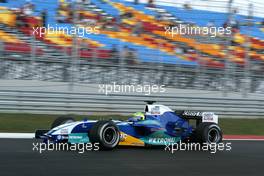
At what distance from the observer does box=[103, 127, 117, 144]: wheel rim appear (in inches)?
312

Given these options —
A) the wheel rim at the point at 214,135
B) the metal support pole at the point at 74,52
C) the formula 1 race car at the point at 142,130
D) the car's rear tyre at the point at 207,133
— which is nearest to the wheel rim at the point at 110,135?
the formula 1 race car at the point at 142,130

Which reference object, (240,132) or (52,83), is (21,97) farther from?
(240,132)

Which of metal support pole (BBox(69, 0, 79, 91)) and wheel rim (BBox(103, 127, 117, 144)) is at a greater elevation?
metal support pole (BBox(69, 0, 79, 91))

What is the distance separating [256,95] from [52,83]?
661cm

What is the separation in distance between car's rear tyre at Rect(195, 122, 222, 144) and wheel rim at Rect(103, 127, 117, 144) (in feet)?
5.77

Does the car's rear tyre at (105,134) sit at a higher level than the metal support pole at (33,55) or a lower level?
lower

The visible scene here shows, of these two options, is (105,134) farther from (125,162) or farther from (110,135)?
(125,162)

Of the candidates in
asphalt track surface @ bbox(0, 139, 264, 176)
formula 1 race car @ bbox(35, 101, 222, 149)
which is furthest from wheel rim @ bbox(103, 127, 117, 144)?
asphalt track surface @ bbox(0, 139, 264, 176)

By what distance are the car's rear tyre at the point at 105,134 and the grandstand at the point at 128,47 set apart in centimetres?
583

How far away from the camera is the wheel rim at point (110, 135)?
791cm

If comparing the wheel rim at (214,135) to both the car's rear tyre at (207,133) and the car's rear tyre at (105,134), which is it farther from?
the car's rear tyre at (105,134)

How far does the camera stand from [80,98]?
13.4 meters

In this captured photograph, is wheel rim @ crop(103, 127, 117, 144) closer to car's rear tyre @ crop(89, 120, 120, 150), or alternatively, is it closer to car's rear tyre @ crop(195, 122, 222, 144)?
car's rear tyre @ crop(89, 120, 120, 150)

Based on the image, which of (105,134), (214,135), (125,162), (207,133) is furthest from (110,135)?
(214,135)
